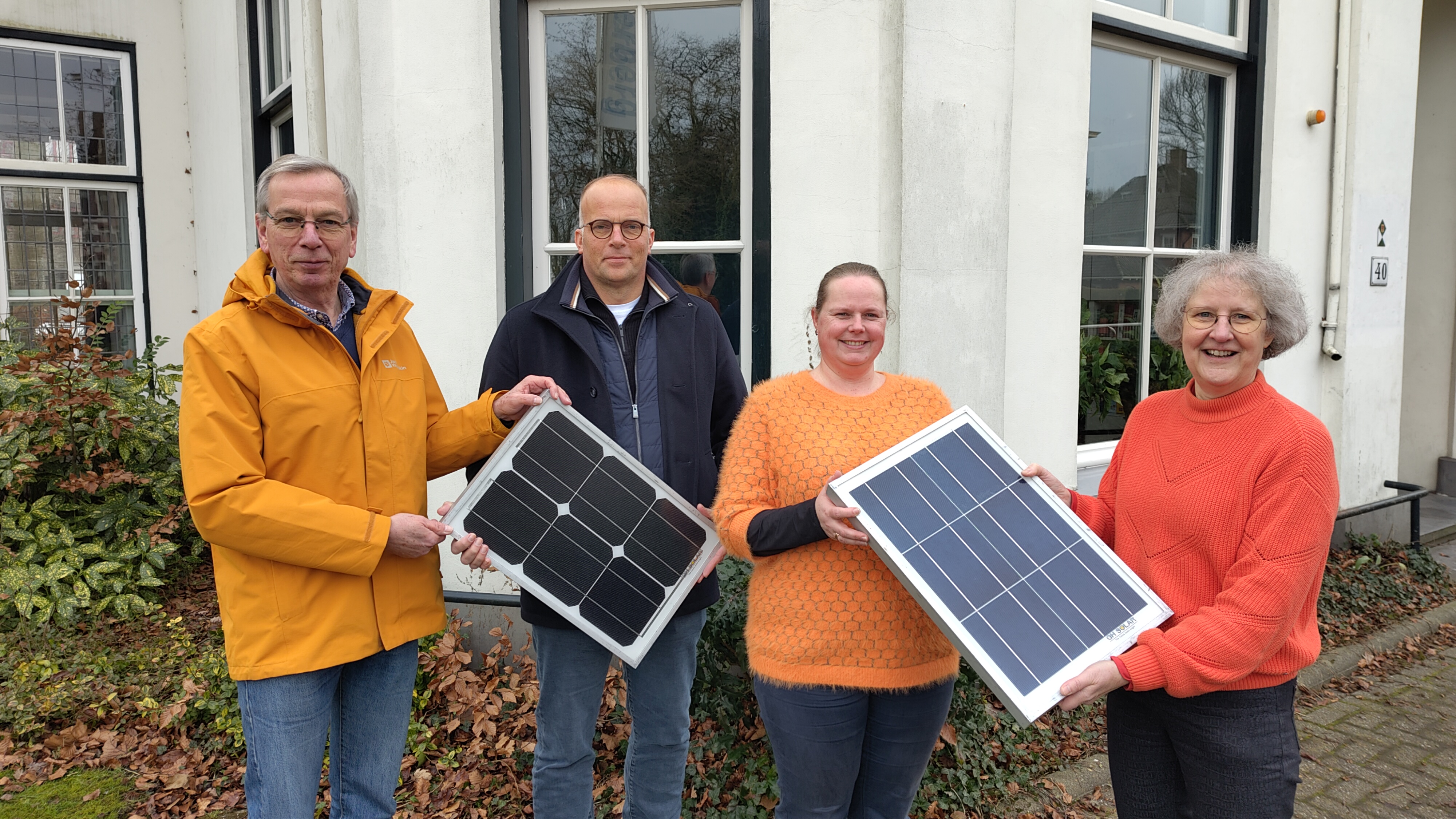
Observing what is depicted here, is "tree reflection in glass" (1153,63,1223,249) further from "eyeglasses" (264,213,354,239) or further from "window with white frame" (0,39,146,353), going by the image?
"window with white frame" (0,39,146,353)

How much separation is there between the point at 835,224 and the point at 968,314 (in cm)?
81

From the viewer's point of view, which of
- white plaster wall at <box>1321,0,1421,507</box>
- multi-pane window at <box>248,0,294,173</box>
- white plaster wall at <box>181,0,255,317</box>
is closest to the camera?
white plaster wall at <box>1321,0,1421,507</box>

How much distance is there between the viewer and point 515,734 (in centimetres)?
372

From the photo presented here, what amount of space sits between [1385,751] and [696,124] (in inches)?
181

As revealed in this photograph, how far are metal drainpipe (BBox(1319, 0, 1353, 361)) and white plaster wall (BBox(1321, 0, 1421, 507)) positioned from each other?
0.06 meters

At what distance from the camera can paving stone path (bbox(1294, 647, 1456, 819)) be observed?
3725 millimetres

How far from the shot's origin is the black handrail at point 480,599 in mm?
4241

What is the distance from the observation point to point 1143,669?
1.91m

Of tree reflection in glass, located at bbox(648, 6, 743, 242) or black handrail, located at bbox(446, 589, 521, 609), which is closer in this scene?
black handrail, located at bbox(446, 589, 521, 609)

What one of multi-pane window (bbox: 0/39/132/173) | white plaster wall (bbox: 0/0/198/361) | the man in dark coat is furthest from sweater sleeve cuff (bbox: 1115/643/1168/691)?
multi-pane window (bbox: 0/39/132/173)

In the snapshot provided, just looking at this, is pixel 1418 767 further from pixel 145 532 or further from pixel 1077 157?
pixel 145 532

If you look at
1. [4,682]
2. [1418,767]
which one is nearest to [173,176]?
[4,682]

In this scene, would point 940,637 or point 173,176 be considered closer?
point 940,637

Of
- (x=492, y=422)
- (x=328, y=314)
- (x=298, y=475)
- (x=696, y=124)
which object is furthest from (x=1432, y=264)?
(x=298, y=475)
